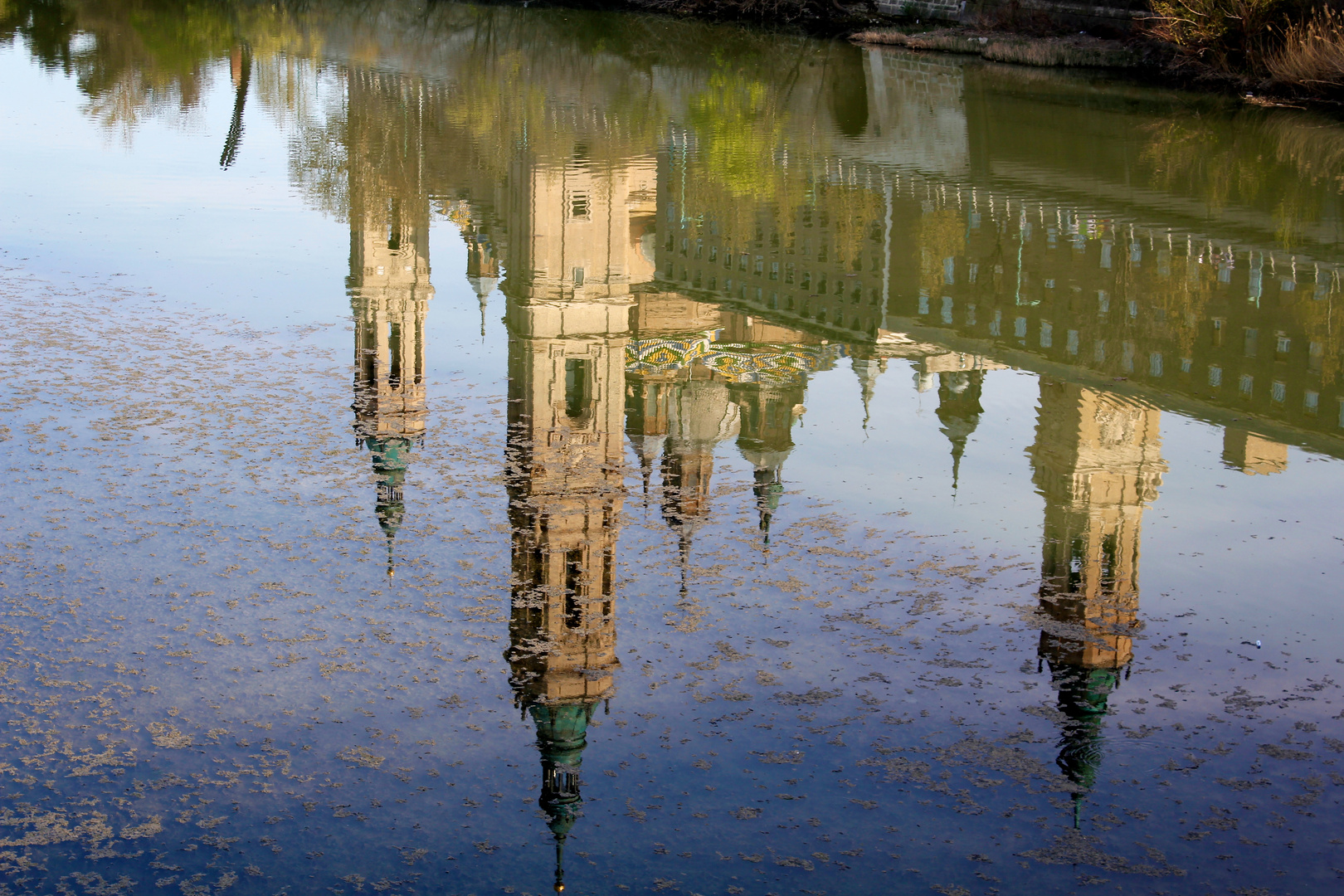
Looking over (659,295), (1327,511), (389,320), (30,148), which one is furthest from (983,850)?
(659,295)

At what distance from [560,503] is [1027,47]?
41166 mm

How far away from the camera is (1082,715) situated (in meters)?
8.79

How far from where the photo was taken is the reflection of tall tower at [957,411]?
14.3 metres

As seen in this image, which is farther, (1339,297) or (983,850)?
(1339,297)

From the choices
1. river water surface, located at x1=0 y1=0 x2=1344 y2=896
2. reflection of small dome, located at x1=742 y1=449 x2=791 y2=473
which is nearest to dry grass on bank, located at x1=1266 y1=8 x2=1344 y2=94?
river water surface, located at x1=0 y1=0 x2=1344 y2=896

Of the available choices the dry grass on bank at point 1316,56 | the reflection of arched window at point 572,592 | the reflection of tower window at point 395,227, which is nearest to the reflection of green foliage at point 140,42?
the reflection of tower window at point 395,227

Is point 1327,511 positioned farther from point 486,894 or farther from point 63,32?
point 63,32

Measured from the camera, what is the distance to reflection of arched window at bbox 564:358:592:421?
14.6 metres

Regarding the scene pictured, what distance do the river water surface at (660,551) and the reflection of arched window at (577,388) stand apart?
75 millimetres

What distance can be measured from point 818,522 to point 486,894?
5.38m

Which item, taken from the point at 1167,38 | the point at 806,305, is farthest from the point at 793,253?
the point at 1167,38

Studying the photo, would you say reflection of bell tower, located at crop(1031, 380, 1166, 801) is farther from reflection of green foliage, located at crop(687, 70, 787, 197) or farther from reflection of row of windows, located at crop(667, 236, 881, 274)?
reflection of green foliage, located at crop(687, 70, 787, 197)

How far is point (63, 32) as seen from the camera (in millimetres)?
52969

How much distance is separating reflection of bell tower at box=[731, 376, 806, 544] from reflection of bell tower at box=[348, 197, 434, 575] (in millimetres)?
2909
